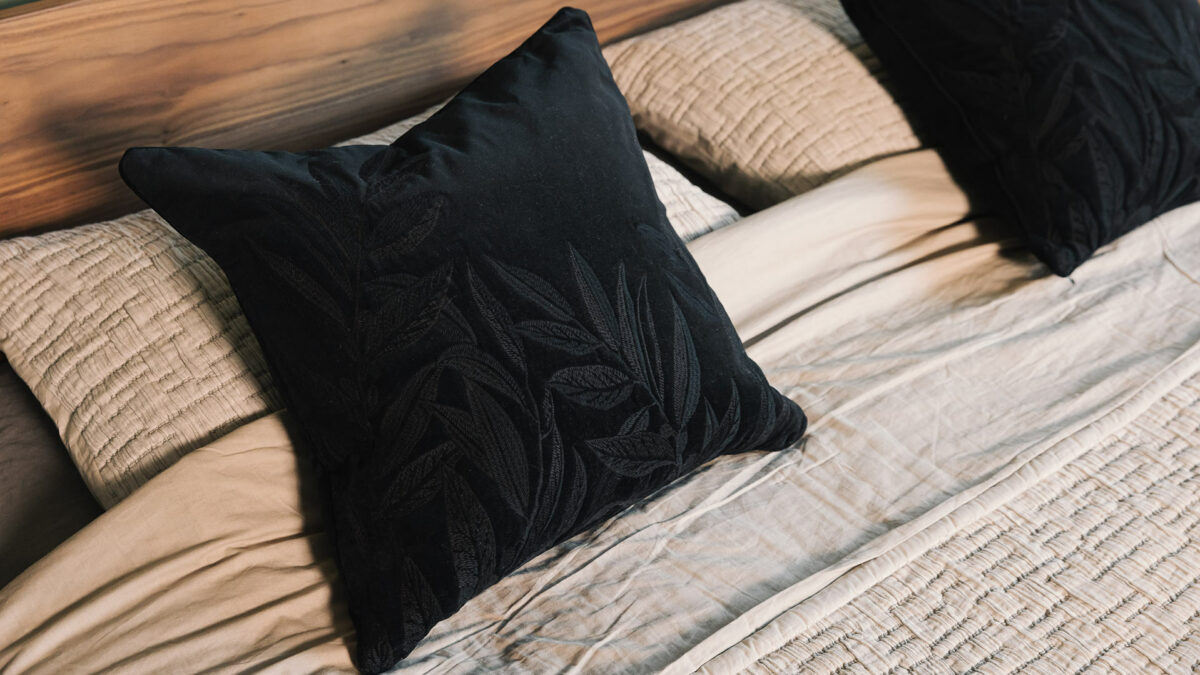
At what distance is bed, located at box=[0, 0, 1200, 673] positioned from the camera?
28.0 inches

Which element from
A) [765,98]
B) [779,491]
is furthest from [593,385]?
[765,98]

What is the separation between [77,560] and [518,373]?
0.36 metres

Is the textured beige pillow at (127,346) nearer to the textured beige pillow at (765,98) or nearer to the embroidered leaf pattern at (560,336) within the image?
the embroidered leaf pattern at (560,336)

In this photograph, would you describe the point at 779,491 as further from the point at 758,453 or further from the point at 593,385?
the point at 593,385

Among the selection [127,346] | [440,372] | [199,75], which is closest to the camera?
[440,372]

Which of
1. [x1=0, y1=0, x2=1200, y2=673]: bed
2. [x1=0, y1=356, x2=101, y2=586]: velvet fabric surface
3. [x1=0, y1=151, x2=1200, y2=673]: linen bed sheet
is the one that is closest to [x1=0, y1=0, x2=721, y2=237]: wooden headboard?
[x1=0, y1=0, x2=1200, y2=673]: bed

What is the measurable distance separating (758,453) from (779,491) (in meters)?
0.05

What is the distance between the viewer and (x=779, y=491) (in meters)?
0.84

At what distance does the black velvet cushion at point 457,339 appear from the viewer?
704mm

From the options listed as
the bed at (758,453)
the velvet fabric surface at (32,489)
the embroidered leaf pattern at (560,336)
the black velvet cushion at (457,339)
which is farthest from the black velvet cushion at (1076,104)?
the velvet fabric surface at (32,489)

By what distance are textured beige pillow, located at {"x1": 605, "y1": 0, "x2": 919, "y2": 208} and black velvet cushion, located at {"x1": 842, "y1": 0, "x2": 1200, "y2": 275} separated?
0.12 metres

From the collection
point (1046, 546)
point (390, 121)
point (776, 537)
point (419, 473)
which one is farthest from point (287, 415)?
point (1046, 546)

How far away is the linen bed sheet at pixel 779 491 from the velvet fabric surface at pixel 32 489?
95mm

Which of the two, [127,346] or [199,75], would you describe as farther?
[199,75]
